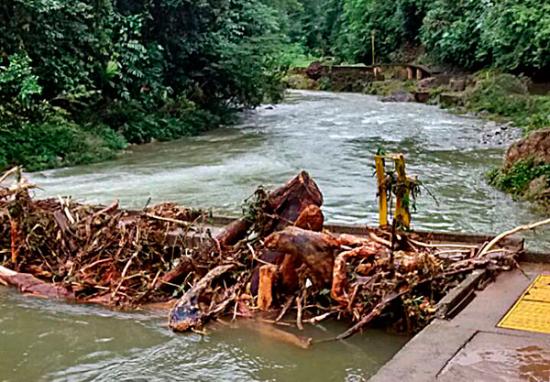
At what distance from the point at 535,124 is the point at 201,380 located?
11444 millimetres

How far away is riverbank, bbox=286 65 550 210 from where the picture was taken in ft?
33.1

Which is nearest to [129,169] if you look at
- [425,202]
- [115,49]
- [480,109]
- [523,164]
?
[115,49]

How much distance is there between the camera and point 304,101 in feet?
89.5

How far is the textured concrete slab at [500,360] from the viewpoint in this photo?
3555mm

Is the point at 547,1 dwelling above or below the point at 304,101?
above

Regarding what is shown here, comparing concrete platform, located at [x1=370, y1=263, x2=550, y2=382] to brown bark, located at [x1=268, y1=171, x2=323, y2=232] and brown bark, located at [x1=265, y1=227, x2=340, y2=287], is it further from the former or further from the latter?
brown bark, located at [x1=268, y1=171, x2=323, y2=232]

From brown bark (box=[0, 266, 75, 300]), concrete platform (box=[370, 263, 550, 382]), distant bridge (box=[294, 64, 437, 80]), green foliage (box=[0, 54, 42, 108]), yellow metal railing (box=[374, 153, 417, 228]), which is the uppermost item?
green foliage (box=[0, 54, 42, 108])

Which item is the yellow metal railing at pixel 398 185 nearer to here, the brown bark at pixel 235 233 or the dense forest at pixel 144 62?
the brown bark at pixel 235 233

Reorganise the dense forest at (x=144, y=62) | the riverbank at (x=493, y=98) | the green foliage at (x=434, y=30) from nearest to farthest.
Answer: the riverbank at (x=493, y=98), the dense forest at (x=144, y=62), the green foliage at (x=434, y=30)

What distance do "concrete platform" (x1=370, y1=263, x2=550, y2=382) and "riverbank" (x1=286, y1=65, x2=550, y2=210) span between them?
204 inches

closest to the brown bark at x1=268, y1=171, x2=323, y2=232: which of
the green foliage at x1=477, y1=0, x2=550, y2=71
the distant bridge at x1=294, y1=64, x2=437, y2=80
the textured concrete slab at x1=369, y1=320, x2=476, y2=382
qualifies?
the textured concrete slab at x1=369, y1=320, x2=476, y2=382

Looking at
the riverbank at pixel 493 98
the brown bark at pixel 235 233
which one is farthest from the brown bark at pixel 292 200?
the riverbank at pixel 493 98

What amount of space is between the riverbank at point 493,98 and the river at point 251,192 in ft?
1.21

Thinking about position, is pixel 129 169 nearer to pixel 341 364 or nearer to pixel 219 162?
pixel 219 162
